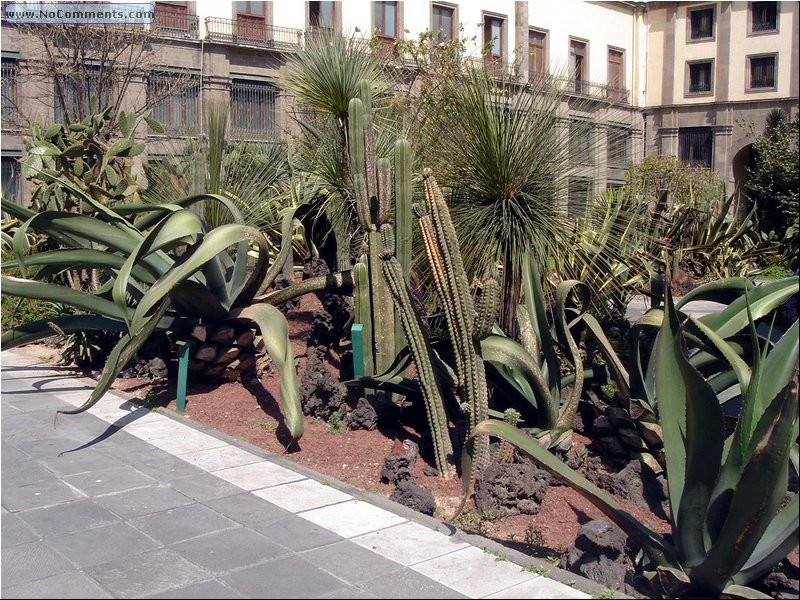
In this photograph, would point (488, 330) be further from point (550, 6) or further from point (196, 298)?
point (550, 6)

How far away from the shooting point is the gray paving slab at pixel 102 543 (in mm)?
4273

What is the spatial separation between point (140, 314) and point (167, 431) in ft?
3.90

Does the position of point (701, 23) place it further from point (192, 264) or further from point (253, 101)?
point (192, 264)

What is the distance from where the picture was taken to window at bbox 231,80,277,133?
22.6 metres

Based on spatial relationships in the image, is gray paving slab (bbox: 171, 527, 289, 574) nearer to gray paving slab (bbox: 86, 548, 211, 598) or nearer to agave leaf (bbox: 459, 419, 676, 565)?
gray paving slab (bbox: 86, 548, 211, 598)

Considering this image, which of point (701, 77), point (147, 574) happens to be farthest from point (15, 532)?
point (701, 77)

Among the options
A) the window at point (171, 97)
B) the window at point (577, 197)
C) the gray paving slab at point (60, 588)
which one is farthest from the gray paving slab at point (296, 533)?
the window at point (171, 97)

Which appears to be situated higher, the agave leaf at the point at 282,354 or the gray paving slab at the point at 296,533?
the agave leaf at the point at 282,354

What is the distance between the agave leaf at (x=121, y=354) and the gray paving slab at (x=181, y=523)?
1.73m

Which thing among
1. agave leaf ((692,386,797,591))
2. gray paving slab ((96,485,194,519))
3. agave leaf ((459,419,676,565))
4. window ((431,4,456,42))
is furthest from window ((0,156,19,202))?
agave leaf ((692,386,797,591))

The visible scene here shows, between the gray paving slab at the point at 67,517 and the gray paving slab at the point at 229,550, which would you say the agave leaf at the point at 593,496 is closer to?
the gray paving slab at the point at 229,550

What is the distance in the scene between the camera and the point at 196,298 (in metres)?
7.27

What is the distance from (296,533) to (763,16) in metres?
16.1

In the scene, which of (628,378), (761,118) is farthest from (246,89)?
(628,378)
